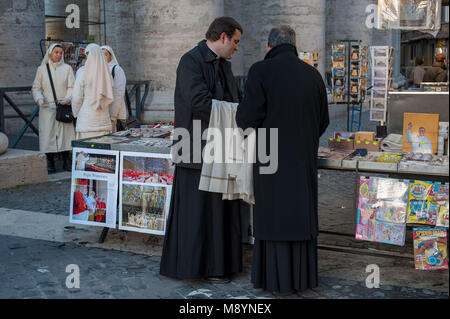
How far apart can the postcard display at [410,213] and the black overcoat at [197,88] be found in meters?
1.19

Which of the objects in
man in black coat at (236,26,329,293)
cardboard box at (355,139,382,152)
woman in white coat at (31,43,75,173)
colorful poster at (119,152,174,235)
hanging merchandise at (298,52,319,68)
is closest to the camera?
man in black coat at (236,26,329,293)

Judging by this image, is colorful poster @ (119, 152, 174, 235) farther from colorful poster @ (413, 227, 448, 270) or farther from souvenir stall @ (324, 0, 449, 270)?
colorful poster @ (413, 227, 448, 270)

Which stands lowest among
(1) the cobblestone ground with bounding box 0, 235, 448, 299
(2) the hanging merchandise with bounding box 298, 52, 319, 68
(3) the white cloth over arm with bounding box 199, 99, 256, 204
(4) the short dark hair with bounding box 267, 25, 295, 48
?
(1) the cobblestone ground with bounding box 0, 235, 448, 299

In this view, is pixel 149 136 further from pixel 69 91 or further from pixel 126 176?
pixel 69 91

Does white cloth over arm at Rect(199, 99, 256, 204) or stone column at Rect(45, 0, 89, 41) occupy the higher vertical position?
stone column at Rect(45, 0, 89, 41)

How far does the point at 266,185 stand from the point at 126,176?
1.54 metres

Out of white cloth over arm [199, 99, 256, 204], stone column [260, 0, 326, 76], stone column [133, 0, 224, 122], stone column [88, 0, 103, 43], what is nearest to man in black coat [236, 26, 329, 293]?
white cloth over arm [199, 99, 256, 204]

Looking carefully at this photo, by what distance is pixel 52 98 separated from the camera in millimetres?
9102

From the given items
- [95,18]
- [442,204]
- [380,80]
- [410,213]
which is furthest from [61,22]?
[442,204]

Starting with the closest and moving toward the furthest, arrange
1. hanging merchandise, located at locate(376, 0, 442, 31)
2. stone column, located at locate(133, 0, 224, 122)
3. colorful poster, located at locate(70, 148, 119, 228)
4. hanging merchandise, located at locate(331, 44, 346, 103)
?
colorful poster, located at locate(70, 148, 119, 228) → hanging merchandise, located at locate(376, 0, 442, 31) → stone column, located at locate(133, 0, 224, 122) → hanging merchandise, located at locate(331, 44, 346, 103)

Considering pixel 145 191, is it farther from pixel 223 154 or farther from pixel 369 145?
pixel 369 145

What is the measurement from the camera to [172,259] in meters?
4.68

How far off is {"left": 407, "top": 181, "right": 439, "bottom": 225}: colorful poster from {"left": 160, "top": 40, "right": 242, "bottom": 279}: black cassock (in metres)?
Answer: 1.21

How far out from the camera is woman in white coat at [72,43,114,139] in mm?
7016
